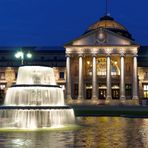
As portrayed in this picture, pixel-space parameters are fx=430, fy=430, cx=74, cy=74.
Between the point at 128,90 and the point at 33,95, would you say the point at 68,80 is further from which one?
the point at 33,95

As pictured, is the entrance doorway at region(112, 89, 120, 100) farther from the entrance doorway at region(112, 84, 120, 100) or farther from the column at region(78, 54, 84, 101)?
the column at region(78, 54, 84, 101)

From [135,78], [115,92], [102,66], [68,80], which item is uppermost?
[102,66]

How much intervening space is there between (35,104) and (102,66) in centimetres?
8010

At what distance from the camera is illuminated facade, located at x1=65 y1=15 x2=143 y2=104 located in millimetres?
98938

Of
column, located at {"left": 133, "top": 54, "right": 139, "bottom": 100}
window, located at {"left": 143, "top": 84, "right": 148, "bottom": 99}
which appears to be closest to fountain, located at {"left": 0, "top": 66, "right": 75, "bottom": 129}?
column, located at {"left": 133, "top": 54, "right": 139, "bottom": 100}

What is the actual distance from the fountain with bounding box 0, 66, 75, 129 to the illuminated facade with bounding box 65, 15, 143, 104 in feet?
238

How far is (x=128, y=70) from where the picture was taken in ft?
339

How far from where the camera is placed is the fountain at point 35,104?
24016mm

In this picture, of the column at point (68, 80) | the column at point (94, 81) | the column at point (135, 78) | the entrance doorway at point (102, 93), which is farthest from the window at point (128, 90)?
the column at point (68, 80)

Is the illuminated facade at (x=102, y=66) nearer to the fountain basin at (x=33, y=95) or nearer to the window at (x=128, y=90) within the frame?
the window at (x=128, y=90)

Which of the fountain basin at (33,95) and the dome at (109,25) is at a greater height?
the dome at (109,25)

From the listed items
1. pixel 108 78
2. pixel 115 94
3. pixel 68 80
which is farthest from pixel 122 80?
pixel 68 80

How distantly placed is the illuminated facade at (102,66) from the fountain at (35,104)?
238 ft

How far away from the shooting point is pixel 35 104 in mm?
25266
